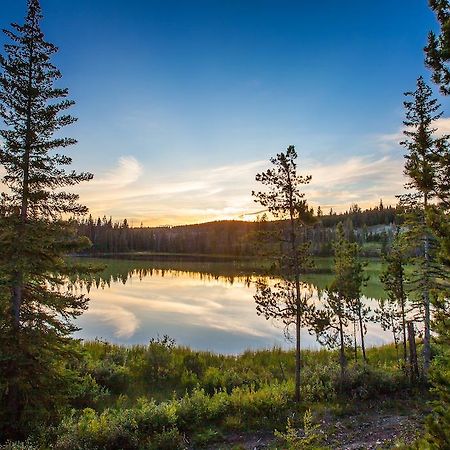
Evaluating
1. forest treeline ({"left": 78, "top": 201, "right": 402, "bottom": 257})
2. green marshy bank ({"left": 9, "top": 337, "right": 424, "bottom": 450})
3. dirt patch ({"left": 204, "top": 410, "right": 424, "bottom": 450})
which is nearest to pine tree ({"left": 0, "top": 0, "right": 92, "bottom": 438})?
green marshy bank ({"left": 9, "top": 337, "right": 424, "bottom": 450})

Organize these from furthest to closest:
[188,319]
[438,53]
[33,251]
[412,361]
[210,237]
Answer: [210,237], [188,319], [412,361], [33,251], [438,53]

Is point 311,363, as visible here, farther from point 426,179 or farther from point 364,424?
point 426,179

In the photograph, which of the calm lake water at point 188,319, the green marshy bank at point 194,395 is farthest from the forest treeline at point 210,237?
the green marshy bank at point 194,395

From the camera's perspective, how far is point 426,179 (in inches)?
266

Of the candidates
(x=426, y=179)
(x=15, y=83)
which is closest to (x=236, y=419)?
(x=426, y=179)

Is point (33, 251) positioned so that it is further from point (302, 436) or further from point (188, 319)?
point (188, 319)

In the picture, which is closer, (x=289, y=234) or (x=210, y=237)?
(x=289, y=234)

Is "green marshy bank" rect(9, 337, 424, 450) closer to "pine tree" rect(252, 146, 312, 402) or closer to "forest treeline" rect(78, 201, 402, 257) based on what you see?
"pine tree" rect(252, 146, 312, 402)

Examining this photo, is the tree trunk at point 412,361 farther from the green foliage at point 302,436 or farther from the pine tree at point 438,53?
the pine tree at point 438,53

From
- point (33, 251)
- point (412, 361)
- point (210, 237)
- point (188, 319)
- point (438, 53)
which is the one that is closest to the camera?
point (438, 53)

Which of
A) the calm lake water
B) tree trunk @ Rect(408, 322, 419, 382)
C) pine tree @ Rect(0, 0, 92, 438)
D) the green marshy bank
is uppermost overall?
pine tree @ Rect(0, 0, 92, 438)

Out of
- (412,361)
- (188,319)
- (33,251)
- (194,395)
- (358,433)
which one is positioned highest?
(33,251)

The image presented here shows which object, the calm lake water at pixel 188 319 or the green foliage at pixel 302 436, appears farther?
the calm lake water at pixel 188 319

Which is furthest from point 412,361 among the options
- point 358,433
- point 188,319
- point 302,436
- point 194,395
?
point 188,319
